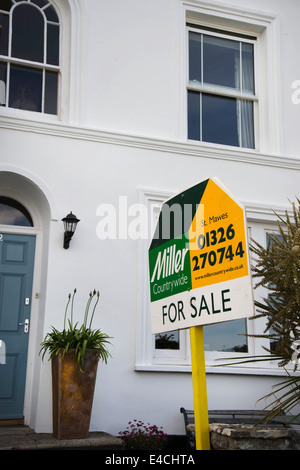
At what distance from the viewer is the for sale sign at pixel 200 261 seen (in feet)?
8.45

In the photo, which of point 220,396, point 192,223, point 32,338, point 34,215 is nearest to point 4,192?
point 34,215

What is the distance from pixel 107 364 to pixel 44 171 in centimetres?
237

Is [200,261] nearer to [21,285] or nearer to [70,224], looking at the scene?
[70,224]

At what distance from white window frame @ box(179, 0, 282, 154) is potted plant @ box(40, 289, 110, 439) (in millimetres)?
3468

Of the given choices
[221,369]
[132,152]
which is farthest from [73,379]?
[132,152]

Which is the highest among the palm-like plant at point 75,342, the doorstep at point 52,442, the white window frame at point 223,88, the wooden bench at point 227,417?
the white window frame at point 223,88

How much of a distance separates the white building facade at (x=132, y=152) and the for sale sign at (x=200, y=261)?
314 centimetres

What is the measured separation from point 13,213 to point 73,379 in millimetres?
2407

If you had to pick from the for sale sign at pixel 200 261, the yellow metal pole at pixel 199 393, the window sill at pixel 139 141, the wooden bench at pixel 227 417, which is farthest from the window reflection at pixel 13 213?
the yellow metal pole at pixel 199 393

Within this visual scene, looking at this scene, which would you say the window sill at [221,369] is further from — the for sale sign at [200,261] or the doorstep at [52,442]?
the for sale sign at [200,261]

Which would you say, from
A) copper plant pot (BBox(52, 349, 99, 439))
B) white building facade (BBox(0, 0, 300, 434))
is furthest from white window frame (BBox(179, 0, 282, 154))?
copper plant pot (BBox(52, 349, 99, 439))

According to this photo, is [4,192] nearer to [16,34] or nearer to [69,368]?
[16,34]

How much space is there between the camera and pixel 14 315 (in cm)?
636

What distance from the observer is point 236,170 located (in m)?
7.37
